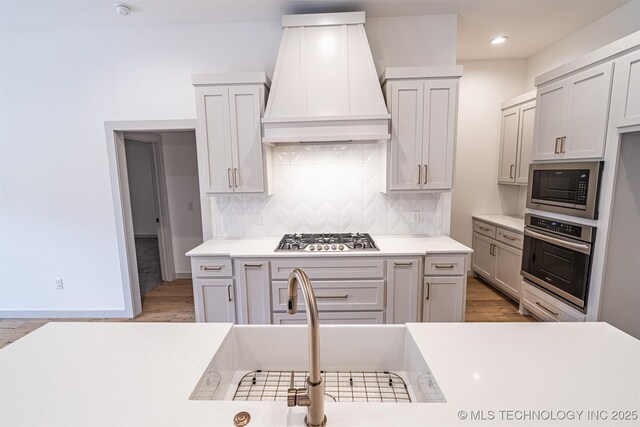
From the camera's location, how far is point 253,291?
2.48 metres

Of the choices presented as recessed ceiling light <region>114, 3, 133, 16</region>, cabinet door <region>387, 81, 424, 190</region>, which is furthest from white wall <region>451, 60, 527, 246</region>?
recessed ceiling light <region>114, 3, 133, 16</region>

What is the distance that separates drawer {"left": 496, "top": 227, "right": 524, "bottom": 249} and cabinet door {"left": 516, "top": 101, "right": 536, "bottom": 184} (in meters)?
0.62

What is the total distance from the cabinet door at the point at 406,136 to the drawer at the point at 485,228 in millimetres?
1666

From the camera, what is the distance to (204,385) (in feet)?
3.18

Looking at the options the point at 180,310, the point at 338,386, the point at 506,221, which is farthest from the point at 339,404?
the point at 506,221

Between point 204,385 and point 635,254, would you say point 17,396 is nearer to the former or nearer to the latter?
point 204,385

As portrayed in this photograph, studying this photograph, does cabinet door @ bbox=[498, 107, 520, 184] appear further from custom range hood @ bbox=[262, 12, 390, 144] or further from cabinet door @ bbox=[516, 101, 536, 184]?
custom range hood @ bbox=[262, 12, 390, 144]

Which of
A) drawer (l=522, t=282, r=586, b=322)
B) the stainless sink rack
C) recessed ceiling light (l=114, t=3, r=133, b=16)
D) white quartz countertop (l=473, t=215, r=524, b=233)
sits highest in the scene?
recessed ceiling light (l=114, t=3, r=133, b=16)

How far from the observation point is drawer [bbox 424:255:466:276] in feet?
7.99

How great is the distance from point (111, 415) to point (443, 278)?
90.5 inches

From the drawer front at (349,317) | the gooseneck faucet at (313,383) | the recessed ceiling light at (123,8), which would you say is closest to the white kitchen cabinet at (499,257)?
the drawer front at (349,317)

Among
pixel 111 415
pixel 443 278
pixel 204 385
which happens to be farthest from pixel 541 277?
pixel 111 415

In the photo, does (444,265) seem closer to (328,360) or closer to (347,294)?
(347,294)

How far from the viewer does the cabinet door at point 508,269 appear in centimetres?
320
